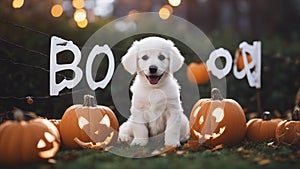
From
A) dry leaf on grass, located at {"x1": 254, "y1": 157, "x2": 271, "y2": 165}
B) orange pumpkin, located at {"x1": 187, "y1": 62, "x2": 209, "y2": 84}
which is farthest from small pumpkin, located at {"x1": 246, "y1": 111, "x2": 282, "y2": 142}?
orange pumpkin, located at {"x1": 187, "y1": 62, "x2": 209, "y2": 84}

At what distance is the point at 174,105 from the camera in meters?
3.73

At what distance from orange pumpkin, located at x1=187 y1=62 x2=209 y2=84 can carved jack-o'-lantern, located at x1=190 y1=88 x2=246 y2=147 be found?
7.38ft

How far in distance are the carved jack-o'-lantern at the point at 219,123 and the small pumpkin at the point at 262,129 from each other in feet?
0.52

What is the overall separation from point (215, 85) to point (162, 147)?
254 centimetres

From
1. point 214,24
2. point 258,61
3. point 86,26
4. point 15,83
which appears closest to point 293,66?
point 258,61

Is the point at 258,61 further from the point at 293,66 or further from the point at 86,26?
the point at 86,26

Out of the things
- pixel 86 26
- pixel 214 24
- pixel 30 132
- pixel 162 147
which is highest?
pixel 214 24

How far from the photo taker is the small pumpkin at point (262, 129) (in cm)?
388

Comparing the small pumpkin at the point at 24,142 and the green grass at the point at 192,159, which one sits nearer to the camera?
the green grass at the point at 192,159

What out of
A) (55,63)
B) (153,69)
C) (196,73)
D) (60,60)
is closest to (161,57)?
(153,69)

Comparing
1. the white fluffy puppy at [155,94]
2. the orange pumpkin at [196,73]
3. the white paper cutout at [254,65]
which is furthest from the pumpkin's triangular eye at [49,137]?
the orange pumpkin at [196,73]

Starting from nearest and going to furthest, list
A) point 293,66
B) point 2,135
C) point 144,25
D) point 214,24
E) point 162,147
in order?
point 2,135 < point 162,147 < point 293,66 < point 144,25 < point 214,24

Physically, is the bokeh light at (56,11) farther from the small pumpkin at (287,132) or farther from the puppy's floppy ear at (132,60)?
the small pumpkin at (287,132)

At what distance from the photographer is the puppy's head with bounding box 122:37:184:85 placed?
366cm
